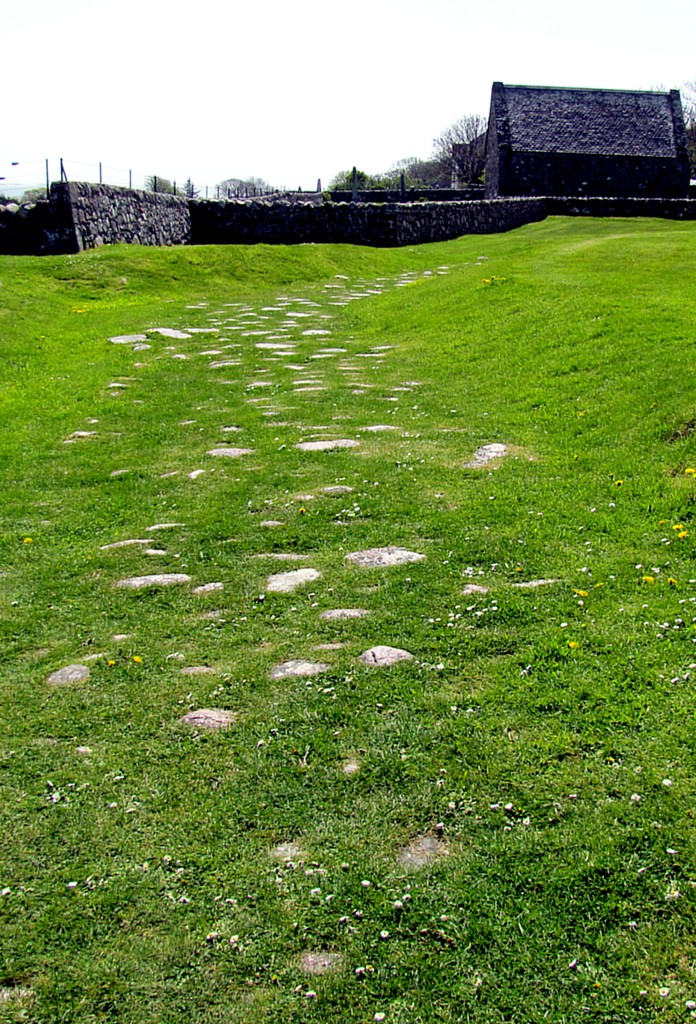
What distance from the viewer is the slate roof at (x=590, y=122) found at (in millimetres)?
52000

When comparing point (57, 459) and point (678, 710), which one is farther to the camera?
point (57, 459)

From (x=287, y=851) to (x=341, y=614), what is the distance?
1930mm

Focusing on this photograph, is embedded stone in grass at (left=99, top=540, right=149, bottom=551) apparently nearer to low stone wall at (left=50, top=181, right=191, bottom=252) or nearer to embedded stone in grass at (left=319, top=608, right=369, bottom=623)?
embedded stone in grass at (left=319, top=608, right=369, bottom=623)

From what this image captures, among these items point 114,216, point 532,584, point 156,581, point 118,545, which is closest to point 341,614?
point 532,584

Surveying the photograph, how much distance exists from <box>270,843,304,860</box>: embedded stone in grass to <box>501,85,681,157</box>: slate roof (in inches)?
2100

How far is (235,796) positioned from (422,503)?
11.7ft

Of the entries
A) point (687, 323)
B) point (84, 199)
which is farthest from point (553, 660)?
point (84, 199)

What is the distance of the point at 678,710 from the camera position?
399 cm

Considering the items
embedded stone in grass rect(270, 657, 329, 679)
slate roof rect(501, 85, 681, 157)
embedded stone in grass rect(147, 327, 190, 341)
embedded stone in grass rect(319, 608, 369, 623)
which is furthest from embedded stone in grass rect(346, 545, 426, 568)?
slate roof rect(501, 85, 681, 157)

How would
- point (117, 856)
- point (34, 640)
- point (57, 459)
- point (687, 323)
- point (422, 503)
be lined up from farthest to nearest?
point (687, 323) < point (57, 459) < point (422, 503) < point (34, 640) < point (117, 856)

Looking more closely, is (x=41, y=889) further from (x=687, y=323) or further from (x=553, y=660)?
(x=687, y=323)

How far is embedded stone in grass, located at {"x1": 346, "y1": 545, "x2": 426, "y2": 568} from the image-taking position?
5844mm

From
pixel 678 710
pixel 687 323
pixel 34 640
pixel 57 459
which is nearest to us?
pixel 678 710

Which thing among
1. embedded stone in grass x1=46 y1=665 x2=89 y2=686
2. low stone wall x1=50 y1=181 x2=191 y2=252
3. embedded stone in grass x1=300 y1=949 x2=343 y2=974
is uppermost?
low stone wall x1=50 y1=181 x2=191 y2=252
